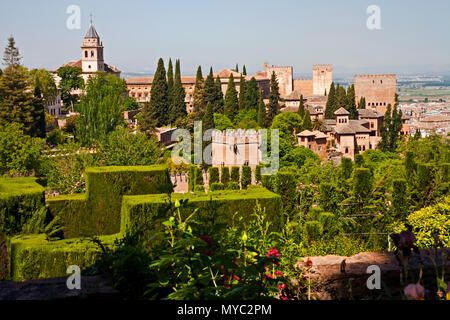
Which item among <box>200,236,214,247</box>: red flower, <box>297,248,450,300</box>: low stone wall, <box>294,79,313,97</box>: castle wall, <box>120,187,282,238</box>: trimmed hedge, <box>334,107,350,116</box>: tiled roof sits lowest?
<box>120,187,282,238</box>: trimmed hedge

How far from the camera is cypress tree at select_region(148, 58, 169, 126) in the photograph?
5491 cm

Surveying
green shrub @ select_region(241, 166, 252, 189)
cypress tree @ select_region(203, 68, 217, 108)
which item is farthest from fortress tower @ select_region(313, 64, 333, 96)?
green shrub @ select_region(241, 166, 252, 189)

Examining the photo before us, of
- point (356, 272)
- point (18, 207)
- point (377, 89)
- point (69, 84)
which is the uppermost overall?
point (69, 84)

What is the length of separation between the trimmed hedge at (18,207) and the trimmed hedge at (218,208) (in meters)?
1.82

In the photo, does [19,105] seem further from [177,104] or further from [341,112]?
[341,112]

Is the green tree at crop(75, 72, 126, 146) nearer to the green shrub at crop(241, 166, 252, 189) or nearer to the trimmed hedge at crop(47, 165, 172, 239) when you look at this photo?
the green shrub at crop(241, 166, 252, 189)

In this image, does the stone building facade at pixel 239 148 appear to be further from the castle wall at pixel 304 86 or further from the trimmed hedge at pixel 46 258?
the castle wall at pixel 304 86

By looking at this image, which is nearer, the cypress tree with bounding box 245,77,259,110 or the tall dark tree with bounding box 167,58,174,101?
the tall dark tree with bounding box 167,58,174,101

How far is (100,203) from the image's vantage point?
38.5ft

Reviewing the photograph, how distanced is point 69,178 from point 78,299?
15.2 metres

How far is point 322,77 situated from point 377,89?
15.4 m

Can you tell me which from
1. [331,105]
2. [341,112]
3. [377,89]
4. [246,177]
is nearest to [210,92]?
[331,105]

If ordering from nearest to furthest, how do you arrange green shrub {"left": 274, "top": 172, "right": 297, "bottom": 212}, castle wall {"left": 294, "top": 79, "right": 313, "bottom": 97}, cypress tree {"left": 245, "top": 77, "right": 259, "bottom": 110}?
green shrub {"left": 274, "top": 172, "right": 297, "bottom": 212} < cypress tree {"left": 245, "top": 77, "right": 259, "bottom": 110} < castle wall {"left": 294, "top": 79, "right": 313, "bottom": 97}

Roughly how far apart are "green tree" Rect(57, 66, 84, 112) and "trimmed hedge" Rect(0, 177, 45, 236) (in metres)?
58.6
